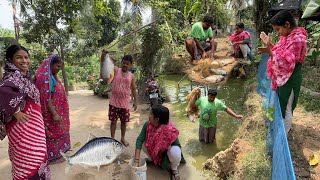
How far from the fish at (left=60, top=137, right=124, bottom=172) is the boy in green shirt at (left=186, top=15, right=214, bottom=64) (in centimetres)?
588

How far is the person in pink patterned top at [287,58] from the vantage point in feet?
10.5

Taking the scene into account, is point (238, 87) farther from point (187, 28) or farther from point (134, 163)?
point (187, 28)

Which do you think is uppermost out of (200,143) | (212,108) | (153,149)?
(212,108)

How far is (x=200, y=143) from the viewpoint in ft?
18.2

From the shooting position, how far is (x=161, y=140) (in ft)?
12.7

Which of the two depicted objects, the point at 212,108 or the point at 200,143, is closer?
the point at 212,108

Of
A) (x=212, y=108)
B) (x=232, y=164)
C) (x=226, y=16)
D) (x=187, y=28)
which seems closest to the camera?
(x=232, y=164)

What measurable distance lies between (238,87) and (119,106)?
5507 millimetres

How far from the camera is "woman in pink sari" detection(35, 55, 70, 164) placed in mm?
3547

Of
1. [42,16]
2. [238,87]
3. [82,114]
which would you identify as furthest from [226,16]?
[82,114]

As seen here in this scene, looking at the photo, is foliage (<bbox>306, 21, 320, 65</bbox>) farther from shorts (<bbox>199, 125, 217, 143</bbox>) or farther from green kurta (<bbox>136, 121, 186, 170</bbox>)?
green kurta (<bbox>136, 121, 186, 170</bbox>)

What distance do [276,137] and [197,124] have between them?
3.50m

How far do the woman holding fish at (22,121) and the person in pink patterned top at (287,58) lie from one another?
8.22ft

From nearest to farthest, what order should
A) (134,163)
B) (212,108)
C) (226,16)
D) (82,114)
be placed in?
1. (134,163)
2. (212,108)
3. (82,114)
4. (226,16)
